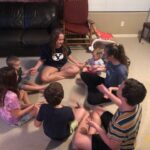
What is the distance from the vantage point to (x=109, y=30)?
4609 millimetres

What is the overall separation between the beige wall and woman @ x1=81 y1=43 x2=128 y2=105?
1867 millimetres

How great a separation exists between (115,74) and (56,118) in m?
0.93

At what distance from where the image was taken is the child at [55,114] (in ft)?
6.20

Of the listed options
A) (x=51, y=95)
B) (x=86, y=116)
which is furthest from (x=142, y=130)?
(x=51, y=95)

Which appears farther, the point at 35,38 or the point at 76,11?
the point at 76,11

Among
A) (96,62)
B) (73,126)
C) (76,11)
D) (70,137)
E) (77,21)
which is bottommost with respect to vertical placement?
(70,137)

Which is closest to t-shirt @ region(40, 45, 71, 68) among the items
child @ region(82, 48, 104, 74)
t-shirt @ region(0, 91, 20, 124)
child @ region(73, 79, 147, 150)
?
child @ region(82, 48, 104, 74)

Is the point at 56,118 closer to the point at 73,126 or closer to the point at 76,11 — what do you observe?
the point at 73,126

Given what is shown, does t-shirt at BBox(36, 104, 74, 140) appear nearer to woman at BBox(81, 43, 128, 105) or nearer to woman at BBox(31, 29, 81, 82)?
woman at BBox(81, 43, 128, 105)

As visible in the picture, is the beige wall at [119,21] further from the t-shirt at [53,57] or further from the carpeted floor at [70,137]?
the t-shirt at [53,57]

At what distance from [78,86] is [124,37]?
2.02 meters

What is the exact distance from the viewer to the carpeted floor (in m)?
2.21

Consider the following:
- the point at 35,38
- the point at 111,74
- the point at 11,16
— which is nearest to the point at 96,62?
the point at 111,74

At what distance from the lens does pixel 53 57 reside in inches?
122
